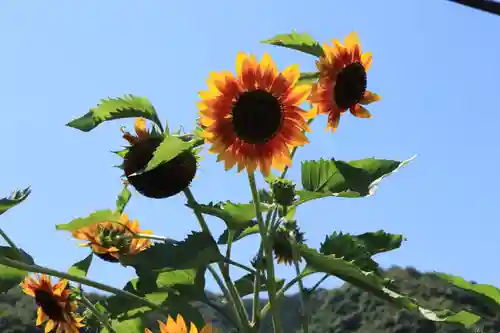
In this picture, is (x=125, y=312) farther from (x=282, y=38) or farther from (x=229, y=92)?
(x=282, y=38)

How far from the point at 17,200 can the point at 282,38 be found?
2.54ft

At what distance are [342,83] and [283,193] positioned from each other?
0.34 m

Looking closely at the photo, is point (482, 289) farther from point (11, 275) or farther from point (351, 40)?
point (11, 275)

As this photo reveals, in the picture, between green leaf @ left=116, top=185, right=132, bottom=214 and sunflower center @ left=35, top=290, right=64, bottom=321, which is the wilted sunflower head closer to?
green leaf @ left=116, top=185, right=132, bottom=214

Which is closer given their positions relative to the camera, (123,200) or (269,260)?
(269,260)

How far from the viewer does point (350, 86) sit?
7.14 feet

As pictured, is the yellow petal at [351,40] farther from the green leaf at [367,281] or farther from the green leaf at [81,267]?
the green leaf at [81,267]

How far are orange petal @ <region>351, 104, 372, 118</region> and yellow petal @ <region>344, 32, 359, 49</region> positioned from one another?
170 mm

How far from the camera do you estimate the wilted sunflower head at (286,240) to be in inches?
87.5

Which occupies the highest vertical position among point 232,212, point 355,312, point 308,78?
point 355,312

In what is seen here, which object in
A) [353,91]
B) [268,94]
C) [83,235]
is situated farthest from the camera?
[83,235]

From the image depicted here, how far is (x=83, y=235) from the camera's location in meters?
2.39

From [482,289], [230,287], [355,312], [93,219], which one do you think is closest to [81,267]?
[93,219]

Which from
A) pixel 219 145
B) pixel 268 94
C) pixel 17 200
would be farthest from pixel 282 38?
pixel 17 200
